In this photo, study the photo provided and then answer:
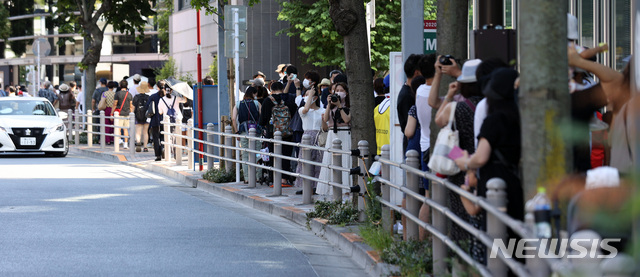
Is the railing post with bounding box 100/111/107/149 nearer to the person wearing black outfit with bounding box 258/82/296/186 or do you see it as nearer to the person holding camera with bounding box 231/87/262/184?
the person holding camera with bounding box 231/87/262/184

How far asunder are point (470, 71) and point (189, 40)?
A: 44.6 m

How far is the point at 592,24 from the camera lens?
16.4 m

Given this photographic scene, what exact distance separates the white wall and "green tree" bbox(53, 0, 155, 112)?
12.4 m

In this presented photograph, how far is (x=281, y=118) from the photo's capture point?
51.1 feet

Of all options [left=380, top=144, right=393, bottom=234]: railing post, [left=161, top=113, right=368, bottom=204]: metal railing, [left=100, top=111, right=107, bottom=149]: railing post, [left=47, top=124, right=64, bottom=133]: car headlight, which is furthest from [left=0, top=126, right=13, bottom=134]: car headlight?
[left=380, top=144, right=393, bottom=234]: railing post

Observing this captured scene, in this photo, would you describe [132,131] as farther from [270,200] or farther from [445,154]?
[445,154]

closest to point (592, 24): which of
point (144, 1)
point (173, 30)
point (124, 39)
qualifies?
point (144, 1)

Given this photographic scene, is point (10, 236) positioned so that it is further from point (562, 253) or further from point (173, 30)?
point (173, 30)

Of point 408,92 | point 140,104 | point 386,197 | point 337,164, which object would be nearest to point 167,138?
point 140,104

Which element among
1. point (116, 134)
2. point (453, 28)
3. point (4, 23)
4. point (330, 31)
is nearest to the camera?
point (453, 28)

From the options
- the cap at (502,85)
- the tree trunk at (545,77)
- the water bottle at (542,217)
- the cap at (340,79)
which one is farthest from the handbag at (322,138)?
the water bottle at (542,217)

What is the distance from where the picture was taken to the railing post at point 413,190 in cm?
814

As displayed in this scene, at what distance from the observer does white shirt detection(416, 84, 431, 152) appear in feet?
28.7

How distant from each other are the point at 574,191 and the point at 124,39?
7559cm
